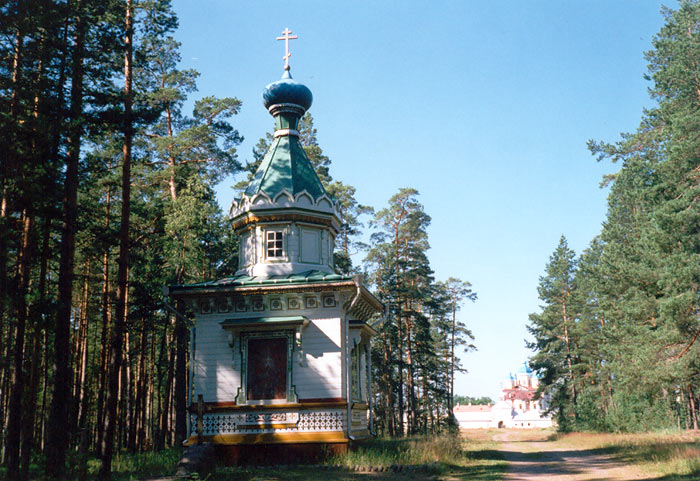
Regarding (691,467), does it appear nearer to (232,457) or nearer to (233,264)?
(232,457)

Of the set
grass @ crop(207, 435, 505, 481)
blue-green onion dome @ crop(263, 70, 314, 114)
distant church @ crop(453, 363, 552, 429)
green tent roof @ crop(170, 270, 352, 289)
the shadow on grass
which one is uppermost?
blue-green onion dome @ crop(263, 70, 314, 114)

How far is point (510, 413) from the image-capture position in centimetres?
11238

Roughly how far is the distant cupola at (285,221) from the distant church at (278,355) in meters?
0.05

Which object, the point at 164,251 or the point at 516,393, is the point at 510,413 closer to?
the point at 516,393

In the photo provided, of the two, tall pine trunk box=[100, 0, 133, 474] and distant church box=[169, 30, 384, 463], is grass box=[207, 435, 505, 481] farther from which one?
tall pine trunk box=[100, 0, 133, 474]

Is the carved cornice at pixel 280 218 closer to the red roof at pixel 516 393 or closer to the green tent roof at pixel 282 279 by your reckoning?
the green tent roof at pixel 282 279

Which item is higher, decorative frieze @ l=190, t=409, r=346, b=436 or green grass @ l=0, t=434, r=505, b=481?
decorative frieze @ l=190, t=409, r=346, b=436

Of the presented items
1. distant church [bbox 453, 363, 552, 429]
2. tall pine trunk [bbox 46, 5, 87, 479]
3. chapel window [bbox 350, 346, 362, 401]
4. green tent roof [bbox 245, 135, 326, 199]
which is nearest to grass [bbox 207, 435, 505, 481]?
chapel window [bbox 350, 346, 362, 401]

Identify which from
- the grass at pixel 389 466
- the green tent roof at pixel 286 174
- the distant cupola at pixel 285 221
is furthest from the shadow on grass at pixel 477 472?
the green tent roof at pixel 286 174

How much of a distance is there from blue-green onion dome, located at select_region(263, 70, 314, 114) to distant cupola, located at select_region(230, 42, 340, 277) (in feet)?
7.14

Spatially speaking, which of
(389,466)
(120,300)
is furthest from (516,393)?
(120,300)

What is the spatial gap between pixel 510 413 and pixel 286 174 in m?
101

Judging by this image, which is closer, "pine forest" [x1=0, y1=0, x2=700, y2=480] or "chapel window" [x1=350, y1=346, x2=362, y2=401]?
"pine forest" [x1=0, y1=0, x2=700, y2=480]

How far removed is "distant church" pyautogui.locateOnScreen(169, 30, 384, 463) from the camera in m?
17.6
